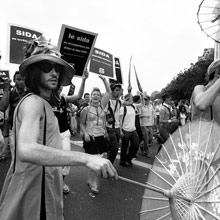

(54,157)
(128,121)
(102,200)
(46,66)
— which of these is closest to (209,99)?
(46,66)

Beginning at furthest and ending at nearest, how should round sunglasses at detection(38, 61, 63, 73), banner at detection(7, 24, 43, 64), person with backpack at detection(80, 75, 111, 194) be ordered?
banner at detection(7, 24, 43, 64) < person with backpack at detection(80, 75, 111, 194) < round sunglasses at detection(38, 61, 63, 73)

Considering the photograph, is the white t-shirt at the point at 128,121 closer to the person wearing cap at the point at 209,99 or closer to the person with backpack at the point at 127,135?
the person with backpack at the point at 127,135

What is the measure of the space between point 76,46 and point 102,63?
147 cm

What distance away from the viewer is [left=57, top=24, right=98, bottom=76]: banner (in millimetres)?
4898

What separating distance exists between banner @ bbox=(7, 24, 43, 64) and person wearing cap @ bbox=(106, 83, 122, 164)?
197 centimetres

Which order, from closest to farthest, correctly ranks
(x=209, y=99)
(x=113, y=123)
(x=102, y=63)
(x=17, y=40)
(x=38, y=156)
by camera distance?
(x=38, y=156) < (x=209, y=99) < (x=17, y=40) < (x=113, y=123) < (x=102, y=63)

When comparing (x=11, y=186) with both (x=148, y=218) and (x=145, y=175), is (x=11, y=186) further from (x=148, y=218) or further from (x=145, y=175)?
(x=145, y=175)

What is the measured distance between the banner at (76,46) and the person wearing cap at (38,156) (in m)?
3.09

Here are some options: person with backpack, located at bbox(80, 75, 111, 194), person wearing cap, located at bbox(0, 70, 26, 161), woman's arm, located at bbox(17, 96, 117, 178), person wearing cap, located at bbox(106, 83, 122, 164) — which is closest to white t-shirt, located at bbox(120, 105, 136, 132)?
person wearing cap, located at bbox(106, 83, 122, 164)

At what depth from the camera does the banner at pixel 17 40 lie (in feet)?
17.3

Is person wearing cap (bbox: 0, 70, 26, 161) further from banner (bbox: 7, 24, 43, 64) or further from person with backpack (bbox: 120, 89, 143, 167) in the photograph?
person with backpack (bbox: 120, 89, 143, 167)

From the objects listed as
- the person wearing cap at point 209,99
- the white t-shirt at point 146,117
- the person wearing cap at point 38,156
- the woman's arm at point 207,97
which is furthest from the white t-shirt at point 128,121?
the person wearing cap at point 38,156

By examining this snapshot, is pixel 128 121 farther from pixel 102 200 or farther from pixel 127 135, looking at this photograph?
pixel 102 200

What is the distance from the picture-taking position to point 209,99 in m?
2.02
